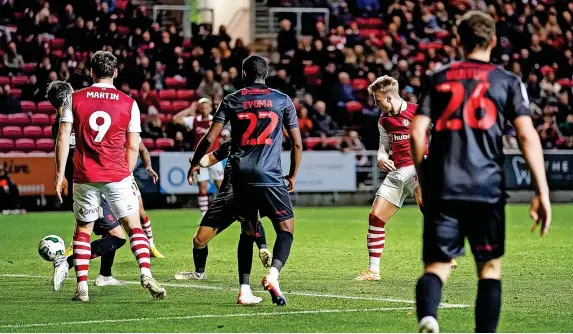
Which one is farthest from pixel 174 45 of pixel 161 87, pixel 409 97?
pixel 409 97

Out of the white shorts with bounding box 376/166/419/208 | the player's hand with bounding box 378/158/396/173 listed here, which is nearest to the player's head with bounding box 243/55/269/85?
the player's hand with bounding box 378/158/396/173

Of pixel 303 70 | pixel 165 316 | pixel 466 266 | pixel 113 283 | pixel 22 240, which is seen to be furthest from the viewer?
pixel 303 70

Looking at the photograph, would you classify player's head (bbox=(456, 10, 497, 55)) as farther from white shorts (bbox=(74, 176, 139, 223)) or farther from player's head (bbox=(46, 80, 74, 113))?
player's head (bbox=(46, 80, 74, 113))

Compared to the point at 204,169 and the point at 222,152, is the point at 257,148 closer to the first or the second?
the point at 222,152

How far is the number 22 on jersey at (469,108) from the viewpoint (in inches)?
276

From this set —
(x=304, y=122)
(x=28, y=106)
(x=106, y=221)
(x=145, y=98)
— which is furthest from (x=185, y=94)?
(x=106, y=221)

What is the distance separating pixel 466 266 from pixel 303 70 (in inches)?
698

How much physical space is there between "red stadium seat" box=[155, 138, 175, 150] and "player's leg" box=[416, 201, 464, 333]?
65.7 feet

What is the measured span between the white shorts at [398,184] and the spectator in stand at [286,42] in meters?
19.1

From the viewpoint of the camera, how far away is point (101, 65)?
10.1m

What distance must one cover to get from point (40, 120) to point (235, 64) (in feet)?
17.0

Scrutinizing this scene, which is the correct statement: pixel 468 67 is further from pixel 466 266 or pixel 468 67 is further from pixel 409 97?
pixel 409 97

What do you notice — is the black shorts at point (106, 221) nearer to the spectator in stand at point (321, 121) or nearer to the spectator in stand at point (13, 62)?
the spectator in stand at point (321, 121)

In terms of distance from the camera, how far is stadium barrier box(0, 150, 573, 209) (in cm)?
2555
